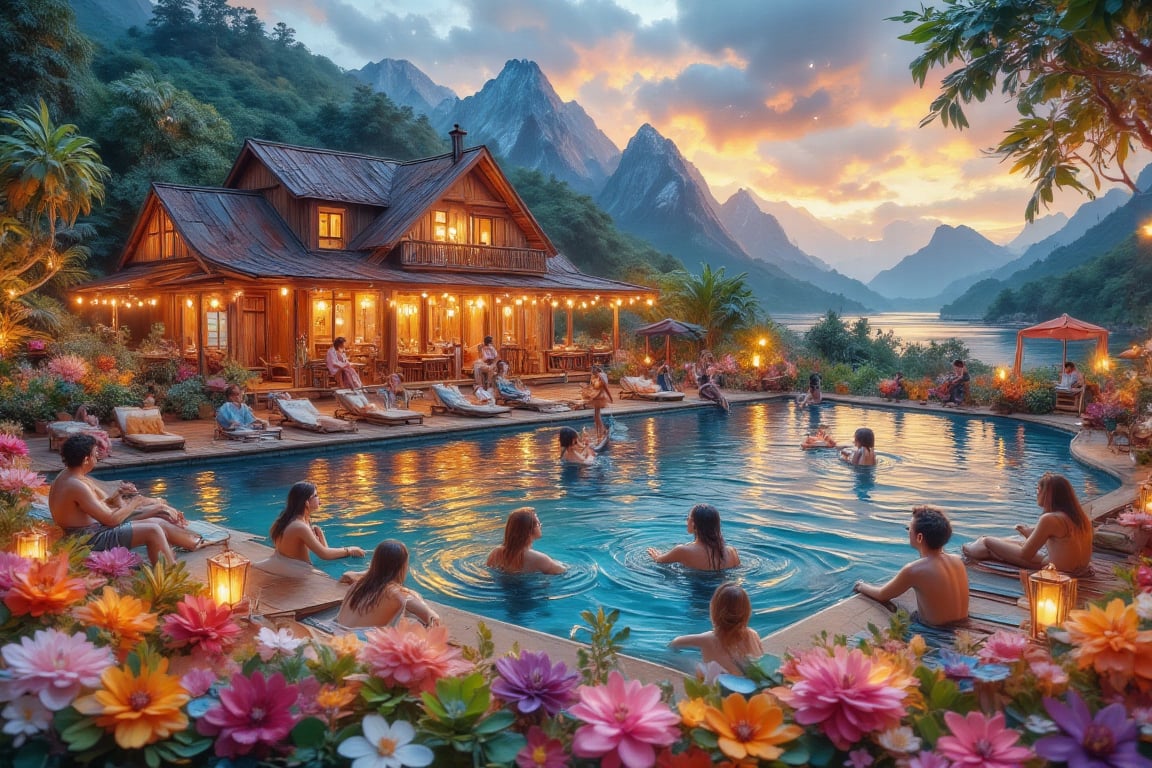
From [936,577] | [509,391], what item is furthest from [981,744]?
[509,391]

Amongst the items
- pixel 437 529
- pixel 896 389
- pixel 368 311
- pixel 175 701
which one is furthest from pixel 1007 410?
pixel 175 701

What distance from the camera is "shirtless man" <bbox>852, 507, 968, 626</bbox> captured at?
5.84 metres

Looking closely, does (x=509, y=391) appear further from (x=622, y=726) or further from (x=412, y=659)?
(x=622, y=726)

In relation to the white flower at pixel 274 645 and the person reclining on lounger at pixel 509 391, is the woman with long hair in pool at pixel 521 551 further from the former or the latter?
the person reclining on lounger at pixel 509 391

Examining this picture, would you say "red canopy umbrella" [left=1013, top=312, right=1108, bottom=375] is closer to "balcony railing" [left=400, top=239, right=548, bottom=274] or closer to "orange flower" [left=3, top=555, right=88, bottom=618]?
"balcony railing" [left=400, top=239, right=548, bottom=274]

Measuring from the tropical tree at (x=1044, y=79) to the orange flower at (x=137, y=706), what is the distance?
6.06 metres

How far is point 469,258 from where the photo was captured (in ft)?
88.8

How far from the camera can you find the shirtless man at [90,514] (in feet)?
21.4

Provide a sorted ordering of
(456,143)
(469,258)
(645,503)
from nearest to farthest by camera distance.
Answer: (645,503), (469,258), (456,143)

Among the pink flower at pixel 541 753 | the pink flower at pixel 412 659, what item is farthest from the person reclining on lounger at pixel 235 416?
the pink flower at pixel 541 753

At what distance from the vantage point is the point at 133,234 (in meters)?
27.9

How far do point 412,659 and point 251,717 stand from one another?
451 millimetres

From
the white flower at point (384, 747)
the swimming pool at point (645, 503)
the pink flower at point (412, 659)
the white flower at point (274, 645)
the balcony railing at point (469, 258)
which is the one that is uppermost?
the balcony railing at point (469, 258)

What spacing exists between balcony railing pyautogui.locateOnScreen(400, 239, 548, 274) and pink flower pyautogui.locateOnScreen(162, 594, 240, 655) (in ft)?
75.3
